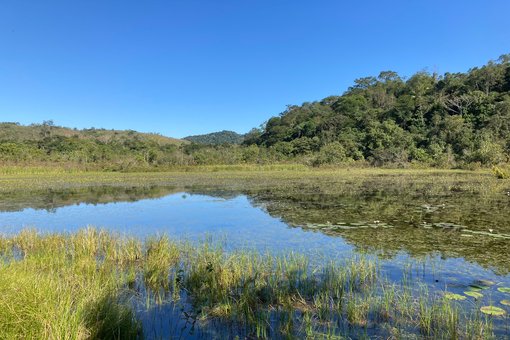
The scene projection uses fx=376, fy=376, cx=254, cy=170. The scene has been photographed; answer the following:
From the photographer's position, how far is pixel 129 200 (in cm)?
2003

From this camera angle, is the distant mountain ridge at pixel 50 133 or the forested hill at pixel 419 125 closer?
the forested hill at pixel 419 125

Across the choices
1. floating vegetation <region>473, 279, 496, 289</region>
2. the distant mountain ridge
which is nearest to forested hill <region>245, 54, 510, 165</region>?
floating vegetation <region>473, 279, 496, 289</region>

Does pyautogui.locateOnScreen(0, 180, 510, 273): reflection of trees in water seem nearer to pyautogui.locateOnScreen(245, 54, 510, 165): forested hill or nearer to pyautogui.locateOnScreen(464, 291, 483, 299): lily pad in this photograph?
pyautogui.locateOnScreen(464, 291, 483, 299): lily pad

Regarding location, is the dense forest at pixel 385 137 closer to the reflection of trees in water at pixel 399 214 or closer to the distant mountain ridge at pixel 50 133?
the distant mountain ridge at pixel 50 133

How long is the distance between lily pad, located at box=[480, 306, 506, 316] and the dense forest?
44.7m

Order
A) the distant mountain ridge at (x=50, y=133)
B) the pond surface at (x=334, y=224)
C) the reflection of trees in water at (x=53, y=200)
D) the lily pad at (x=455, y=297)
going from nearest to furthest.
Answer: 1. the lily pad at (x=455, y=297)
2. the pond surface at (x=334, y=224)
3. the reflection of trees in water at (x=53, y=200)
4. the distant mountain ridge at (x=50, y=133)

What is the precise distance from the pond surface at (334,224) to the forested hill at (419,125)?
34.8 m

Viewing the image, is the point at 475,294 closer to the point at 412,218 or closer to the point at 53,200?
the point at 412,218

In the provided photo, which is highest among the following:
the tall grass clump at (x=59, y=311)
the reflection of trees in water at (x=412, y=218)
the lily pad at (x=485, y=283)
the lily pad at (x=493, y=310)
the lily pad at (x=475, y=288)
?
the tall grass clump at (x=59, y=311)

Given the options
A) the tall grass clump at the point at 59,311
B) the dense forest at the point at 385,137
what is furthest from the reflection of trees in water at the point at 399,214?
the dense forest at the point at 385,137

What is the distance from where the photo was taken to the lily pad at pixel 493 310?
4.63m

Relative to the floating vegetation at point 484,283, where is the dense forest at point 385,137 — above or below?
above

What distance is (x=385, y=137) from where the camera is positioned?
64562 mm

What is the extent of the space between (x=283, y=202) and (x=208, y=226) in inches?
250
